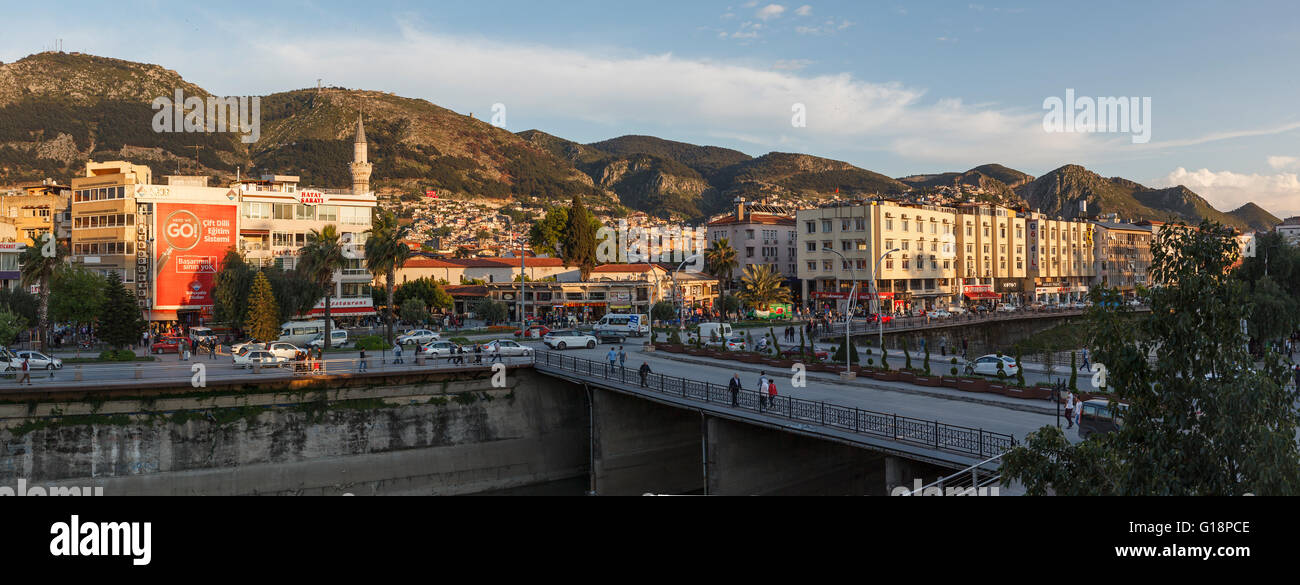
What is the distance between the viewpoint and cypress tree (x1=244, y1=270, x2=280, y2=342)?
2026 inches

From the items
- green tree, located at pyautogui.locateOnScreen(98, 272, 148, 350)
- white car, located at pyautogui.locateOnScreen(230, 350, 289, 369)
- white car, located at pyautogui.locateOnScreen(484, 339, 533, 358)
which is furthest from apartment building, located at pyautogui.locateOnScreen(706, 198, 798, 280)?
white car, located at pyautogui.locateOnScreen(230, 350, 289, 369)

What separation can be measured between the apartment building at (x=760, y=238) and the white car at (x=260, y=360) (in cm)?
7758

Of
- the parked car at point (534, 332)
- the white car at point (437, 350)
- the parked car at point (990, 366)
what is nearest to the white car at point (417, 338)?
the parked car at point (534, 332)

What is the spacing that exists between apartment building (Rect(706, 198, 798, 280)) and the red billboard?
2621 inches

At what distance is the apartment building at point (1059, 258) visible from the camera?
4631 inches

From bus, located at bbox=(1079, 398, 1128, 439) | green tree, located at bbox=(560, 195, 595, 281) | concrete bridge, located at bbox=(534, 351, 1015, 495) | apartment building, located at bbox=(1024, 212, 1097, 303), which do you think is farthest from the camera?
apartment building, located at bbox=(1024, 212, 1097, 303)

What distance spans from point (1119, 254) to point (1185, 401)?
148m

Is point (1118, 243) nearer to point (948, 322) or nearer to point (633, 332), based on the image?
point (948, 322)

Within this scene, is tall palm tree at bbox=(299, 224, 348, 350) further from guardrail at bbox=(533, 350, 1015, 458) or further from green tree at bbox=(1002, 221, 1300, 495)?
green tree at bbox=(1002, 221, 1300, 495)

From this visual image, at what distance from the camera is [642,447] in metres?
37.8

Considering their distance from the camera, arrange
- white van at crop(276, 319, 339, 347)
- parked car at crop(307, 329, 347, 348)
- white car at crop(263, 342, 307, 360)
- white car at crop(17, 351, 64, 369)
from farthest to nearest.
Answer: white van at crop(276, 319, 339, 347) → parked car at crop(307, 329, 347, 348) → white car at crop(263, 342, 307, 360) → white car at crop(17, 351, 64, 369)

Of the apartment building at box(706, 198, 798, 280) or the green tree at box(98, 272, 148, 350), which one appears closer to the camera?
the green tree at box(98, 272, 148, 350)
